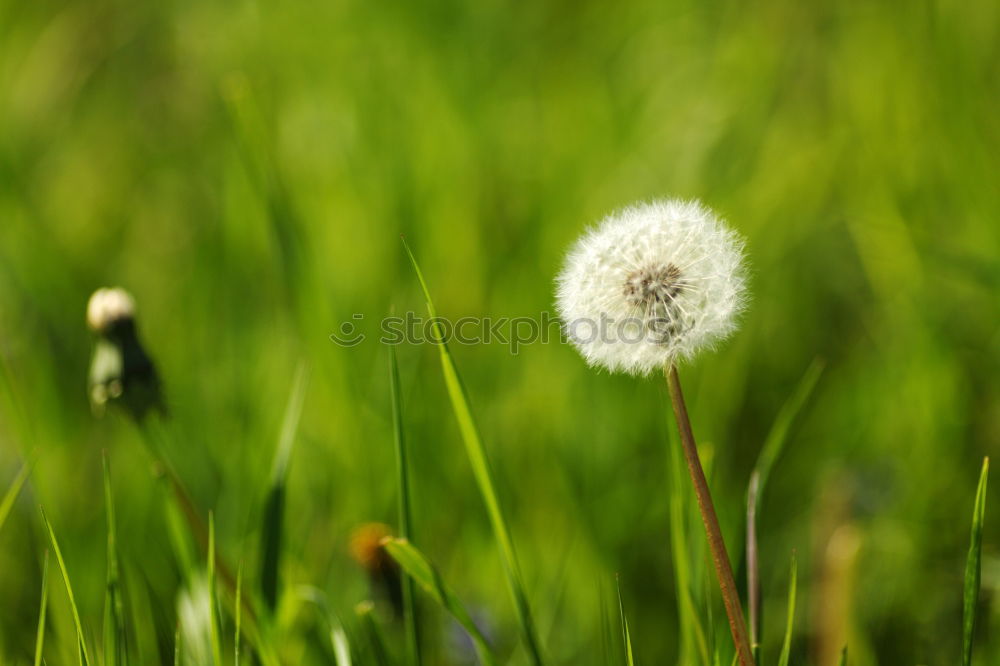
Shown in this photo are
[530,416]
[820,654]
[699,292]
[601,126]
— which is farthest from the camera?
[601,126]

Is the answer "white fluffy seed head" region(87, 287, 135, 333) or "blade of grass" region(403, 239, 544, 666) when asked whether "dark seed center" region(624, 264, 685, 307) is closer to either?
"blade of grass" region(403, 239, 544, 666)

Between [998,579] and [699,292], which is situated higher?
[699,292]

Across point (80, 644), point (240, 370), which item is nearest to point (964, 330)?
point (240, 370)

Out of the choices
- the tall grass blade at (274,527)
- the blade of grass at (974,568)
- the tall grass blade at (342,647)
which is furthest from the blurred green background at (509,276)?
the blade of grass at (974,568)

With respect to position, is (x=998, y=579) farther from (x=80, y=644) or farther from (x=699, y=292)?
(x=80, y=644)

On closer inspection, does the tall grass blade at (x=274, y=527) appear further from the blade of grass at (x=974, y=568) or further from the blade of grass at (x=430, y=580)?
the blade of grass at (x=974, y=568)

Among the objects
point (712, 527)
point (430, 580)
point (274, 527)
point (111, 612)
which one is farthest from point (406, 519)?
point (712, 527)

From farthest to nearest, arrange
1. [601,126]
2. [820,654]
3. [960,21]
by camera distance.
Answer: [601,126] < [960,21] < [820,654]
